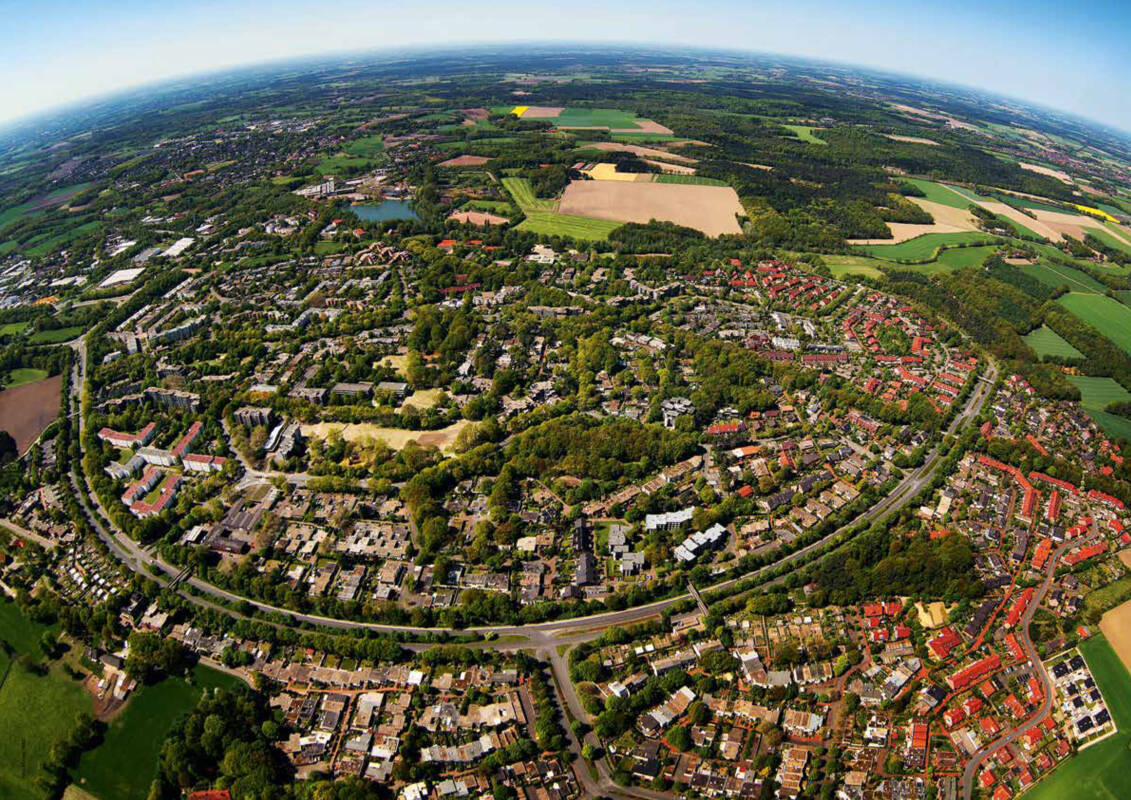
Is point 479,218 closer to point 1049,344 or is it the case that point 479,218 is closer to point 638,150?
point 638,150

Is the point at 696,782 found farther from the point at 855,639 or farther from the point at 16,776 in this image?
the point at 16,776

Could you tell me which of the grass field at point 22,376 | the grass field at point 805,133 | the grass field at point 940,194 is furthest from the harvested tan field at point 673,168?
the grass field at point 22,376

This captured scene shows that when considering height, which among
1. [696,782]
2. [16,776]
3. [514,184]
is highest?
[514,184]

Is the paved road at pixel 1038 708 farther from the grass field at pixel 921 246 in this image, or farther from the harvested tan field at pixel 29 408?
the harvested tan field at pixel 29 408

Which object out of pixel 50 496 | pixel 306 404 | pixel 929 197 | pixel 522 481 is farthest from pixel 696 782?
pixel 929 197

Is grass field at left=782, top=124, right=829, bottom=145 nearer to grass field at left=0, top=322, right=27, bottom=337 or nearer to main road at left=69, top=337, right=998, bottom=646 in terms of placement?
main road at left=69, top=337, right=998, bottom=646

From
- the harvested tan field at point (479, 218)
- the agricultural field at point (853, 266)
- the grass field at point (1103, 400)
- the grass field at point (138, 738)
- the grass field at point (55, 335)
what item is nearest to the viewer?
the grass field at point (138, 738)

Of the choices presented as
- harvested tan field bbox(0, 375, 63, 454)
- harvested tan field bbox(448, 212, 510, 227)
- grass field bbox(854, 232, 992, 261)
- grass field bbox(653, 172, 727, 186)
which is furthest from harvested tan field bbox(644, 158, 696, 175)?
harvested tan field bbox(0, 375, 63, 454)
